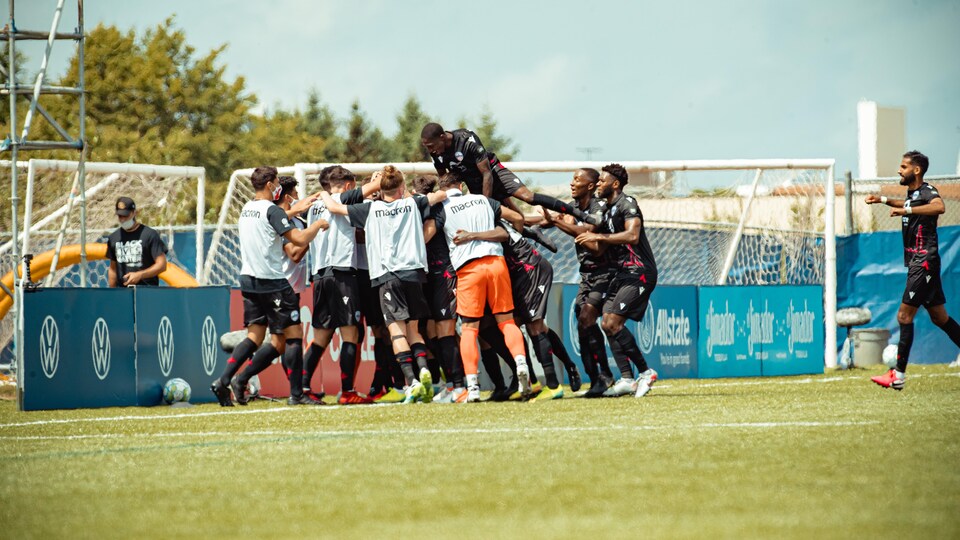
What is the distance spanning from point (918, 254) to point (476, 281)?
13.5ft

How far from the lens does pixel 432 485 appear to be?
578cm

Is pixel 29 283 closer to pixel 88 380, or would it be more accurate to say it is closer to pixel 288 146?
pixel 88 380

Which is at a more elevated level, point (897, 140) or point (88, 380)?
point (897, 140)

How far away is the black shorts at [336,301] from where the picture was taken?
11844mm

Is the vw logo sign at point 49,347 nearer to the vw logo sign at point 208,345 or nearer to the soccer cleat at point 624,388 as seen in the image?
the vw logo sign at point 208,345

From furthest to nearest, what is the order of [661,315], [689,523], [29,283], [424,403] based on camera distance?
[661,315]
[29,283]
[424,403]
[689,523]

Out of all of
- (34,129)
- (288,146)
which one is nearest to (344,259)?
(34,129)

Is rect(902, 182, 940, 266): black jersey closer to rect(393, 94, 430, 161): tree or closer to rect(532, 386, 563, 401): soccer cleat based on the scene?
rect(532, 386, 563, 401): soccer cleat

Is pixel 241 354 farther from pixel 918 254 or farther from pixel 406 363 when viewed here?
pixel 918 254

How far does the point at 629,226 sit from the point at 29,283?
5609mm

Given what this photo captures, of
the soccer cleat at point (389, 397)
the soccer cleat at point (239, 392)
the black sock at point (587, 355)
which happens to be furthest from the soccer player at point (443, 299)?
the soccer cleat at point (239, 392)

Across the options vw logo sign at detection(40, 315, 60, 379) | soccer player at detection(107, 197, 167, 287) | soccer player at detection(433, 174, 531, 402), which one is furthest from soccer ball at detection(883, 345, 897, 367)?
vw logo sign at detection(40, 315, 60, 379)

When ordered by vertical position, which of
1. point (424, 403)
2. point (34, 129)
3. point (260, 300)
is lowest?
point (424, 403)

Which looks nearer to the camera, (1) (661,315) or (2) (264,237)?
(2) (264,237)
